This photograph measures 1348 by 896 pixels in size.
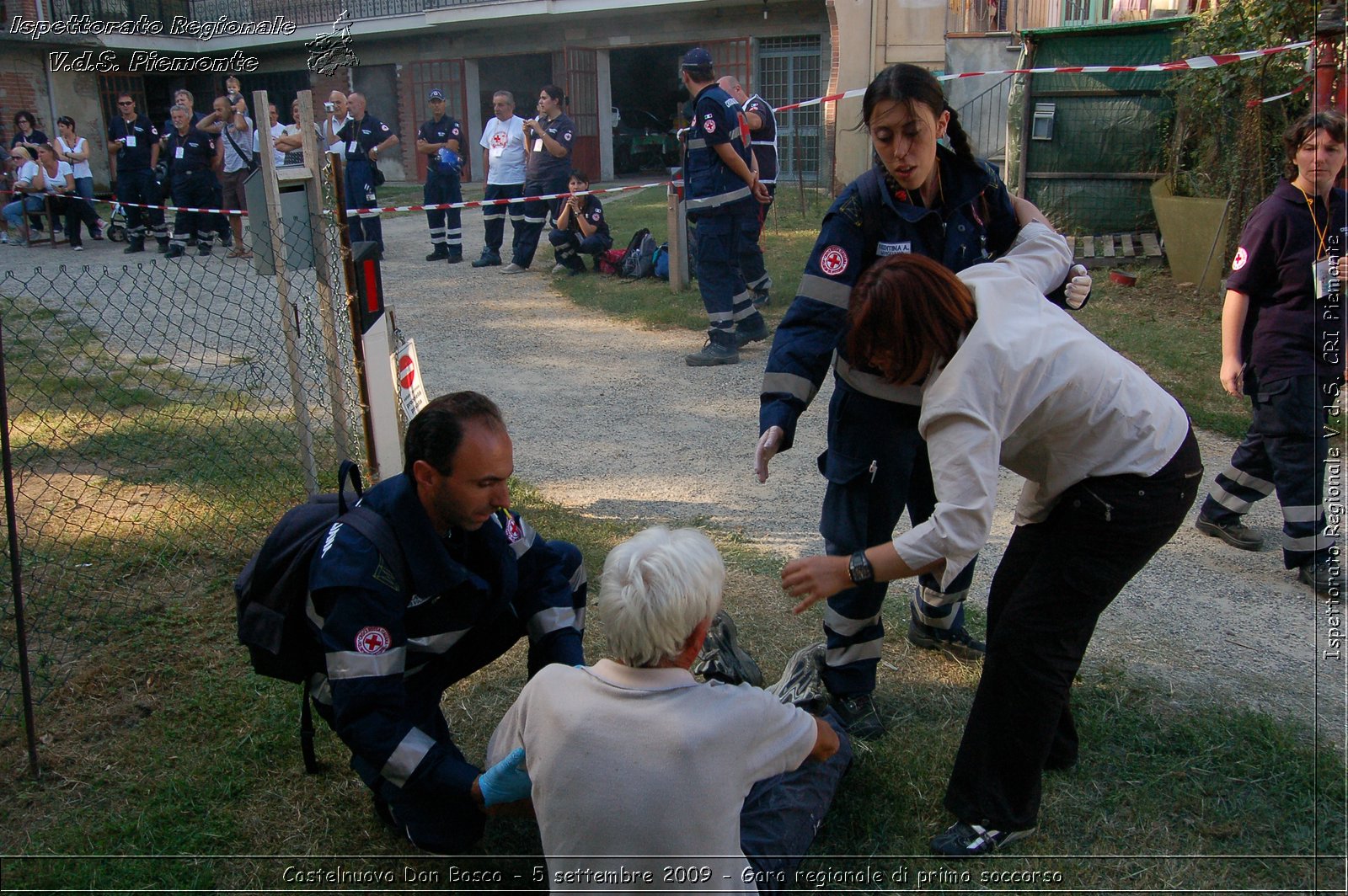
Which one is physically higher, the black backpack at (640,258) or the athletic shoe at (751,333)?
the black backpack at (640,258)

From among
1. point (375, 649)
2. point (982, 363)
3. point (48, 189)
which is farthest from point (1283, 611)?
point (48, 189)

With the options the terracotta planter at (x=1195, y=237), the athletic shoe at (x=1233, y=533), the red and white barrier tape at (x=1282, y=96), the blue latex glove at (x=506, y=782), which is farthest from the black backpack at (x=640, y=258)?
the blue latex glove at (x=506, y=782)

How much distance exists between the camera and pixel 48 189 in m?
14.5

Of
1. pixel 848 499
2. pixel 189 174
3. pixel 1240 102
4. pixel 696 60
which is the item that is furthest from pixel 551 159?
pixel 848 499

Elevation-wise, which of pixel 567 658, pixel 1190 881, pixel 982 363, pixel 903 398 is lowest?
pixel 1190 881

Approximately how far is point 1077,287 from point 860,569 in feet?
3.97

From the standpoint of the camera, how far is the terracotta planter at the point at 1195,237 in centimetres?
870

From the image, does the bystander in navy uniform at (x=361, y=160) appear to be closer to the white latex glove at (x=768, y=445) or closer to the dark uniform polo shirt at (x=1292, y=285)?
the dark uniform polo shirt at (x=1292, y=285)

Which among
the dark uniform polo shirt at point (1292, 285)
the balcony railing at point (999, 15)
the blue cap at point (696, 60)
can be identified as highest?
the balcony railing at point (999, 15)

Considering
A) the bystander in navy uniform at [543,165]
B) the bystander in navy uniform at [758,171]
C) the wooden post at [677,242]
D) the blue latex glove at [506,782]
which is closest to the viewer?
the blue latex glove at [506,782]

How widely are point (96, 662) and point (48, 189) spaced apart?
44.5 ft

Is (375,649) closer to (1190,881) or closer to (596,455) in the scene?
(1190,881)

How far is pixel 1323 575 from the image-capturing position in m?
4.02

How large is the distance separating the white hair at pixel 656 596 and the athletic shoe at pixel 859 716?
4.33 ft
